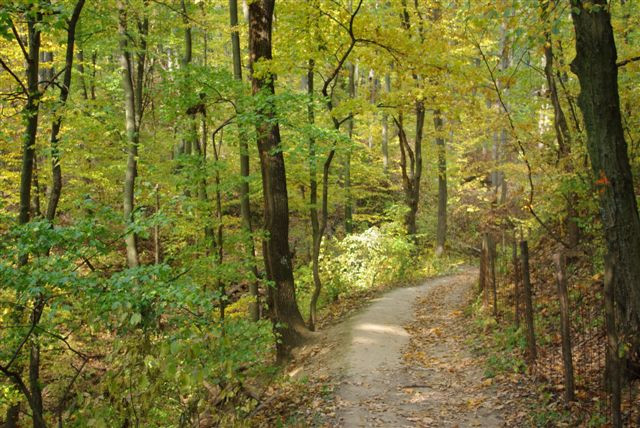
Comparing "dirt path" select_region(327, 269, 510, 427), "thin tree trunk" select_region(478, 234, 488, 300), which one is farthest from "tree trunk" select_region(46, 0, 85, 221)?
"thin tree trunk" select_region(478, 234, 488, 300)

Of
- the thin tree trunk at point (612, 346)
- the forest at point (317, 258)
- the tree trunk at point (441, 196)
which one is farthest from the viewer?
the tree trunk at point (441, 196)

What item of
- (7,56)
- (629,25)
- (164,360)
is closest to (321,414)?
(164,360)

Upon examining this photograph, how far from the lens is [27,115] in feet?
21.0

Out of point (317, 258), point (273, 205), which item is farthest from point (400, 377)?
point (317, 258)

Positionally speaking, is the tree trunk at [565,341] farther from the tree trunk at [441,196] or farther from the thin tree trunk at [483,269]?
the tree trunk at [441,196]

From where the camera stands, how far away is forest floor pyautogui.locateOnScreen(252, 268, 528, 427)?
19.3ft

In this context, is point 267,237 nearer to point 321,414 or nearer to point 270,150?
point 270,150

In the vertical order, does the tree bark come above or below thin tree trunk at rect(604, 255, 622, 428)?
above

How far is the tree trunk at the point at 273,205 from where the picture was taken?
29.3ft

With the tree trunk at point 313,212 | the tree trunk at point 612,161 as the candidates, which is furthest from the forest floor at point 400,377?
the tree trunk at point 612,161

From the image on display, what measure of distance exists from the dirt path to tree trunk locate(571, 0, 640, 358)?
2.11 meters

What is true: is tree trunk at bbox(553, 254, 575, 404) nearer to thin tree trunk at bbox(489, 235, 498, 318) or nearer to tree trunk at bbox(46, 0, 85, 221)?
thin tree trunk at bbox(489, 235, 498, 318)

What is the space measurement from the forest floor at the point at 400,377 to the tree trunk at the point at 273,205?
0.66m

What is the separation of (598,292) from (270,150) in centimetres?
590
